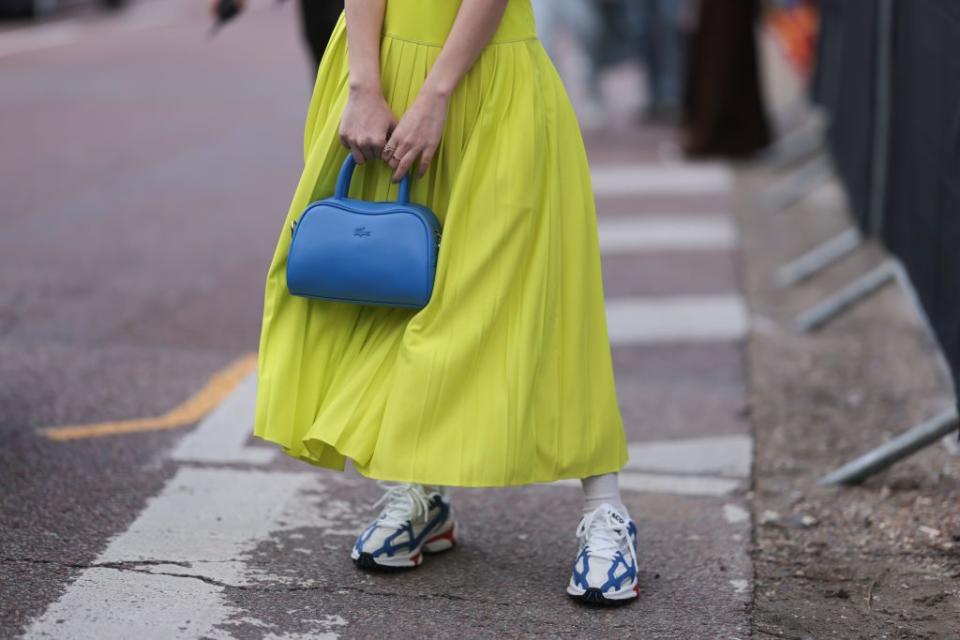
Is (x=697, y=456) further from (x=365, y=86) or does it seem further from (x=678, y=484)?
(x=365, y=86)

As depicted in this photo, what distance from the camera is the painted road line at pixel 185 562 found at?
3.06 m

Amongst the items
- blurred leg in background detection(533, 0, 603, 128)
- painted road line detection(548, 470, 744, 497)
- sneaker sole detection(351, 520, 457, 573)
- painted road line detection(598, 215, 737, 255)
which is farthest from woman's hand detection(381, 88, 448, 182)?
blurred leg in background detection(533, 0, 603, 128)

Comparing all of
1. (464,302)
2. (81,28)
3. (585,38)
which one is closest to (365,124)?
(464,302)

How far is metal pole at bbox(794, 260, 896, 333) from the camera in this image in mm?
5539

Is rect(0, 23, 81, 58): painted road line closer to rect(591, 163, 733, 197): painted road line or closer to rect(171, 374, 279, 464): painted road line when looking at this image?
rect(591, 163, 733, 197): painted road line

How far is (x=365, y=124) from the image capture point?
3.05m

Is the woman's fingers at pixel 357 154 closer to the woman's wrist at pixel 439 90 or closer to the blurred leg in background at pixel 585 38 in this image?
the woman's wrist at pixel 439 90

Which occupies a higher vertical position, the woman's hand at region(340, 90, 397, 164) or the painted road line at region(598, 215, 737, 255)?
the woman's hand at region(340, 90, 397, 164)

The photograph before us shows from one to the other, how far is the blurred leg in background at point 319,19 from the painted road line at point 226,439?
1138 millimetres

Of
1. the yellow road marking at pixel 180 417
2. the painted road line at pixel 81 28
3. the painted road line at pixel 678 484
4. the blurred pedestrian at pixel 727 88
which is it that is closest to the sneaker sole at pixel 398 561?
the painted road line at pixel 678 484

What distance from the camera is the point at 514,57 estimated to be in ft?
10.3

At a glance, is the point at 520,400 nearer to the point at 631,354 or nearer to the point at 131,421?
the point at 131,421

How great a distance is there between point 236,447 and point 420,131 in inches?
63.5

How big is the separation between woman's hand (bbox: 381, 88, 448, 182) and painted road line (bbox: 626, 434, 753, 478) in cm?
158
